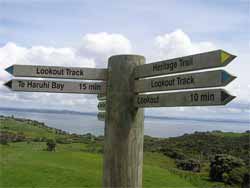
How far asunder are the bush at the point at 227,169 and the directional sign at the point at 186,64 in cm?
1277

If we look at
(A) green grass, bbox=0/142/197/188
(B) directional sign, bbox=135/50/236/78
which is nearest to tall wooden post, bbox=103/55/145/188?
(B) directional sign, bbox=135/50/236/78

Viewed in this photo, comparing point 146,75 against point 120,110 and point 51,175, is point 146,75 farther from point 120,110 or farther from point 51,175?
point 51,175

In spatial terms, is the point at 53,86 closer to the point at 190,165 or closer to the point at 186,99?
the point at 186,99

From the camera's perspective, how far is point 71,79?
5332 millimetres

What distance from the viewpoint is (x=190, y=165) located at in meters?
21.0

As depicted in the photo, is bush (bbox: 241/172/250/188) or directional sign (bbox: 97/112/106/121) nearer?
directional sign (bbox: 97/112/106/121)

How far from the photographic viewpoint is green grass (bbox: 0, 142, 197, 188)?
13984mm

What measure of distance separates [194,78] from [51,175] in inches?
451

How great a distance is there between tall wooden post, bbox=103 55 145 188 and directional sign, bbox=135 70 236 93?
7.9 inches

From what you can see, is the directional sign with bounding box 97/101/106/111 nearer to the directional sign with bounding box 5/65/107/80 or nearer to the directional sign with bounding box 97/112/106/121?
the directional sign with bounding box 97/112/106/121

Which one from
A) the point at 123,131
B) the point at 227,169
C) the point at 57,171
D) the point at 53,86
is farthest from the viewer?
the point at 227,169

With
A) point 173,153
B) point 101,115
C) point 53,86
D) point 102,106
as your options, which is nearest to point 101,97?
point 102,106

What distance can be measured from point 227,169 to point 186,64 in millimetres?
14258

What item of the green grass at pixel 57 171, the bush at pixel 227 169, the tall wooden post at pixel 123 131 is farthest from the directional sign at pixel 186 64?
the bush at pixel 227 169
